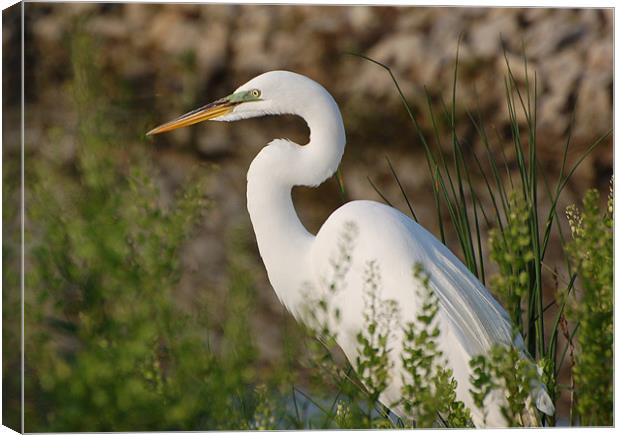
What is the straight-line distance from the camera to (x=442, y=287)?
3.34 metres

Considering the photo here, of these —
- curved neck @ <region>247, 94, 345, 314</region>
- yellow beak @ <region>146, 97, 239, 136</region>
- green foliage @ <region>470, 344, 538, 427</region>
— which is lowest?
green foliage @ <region>470, 344, 538, 427</region>

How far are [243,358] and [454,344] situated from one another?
1.67m

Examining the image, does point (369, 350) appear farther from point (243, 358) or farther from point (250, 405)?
point (250, 405)

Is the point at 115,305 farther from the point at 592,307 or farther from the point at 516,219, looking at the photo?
the point at 592,307

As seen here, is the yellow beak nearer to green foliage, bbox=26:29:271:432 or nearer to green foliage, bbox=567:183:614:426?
green foliage, bbox=567:183:614:426

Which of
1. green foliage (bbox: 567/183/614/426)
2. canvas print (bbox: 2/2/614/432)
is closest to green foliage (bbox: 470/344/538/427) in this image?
canvas print (bbox: 2/2/614/432)

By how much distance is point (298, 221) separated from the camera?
3.66 metres

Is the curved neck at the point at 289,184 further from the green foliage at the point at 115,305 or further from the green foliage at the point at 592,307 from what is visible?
the green foliage at the point at 115,305

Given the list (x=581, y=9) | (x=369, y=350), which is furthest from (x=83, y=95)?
(x=581, y=9)

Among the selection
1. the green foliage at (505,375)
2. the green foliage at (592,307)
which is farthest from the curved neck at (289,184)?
the green foliage at (505,375)

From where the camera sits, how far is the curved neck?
3.52m

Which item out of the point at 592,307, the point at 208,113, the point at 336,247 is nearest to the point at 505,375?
the point at 592,307

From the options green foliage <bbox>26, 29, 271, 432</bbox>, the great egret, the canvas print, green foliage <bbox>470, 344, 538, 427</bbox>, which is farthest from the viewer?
the great egret

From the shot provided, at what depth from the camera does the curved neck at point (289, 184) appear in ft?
11.5
